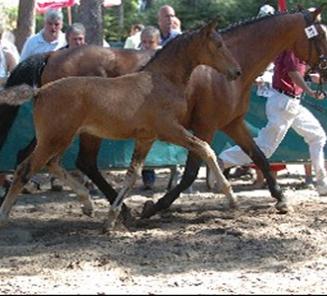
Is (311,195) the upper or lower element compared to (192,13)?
upper

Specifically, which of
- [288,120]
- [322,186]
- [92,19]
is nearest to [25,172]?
[288,120]

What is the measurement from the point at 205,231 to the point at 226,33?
209cm

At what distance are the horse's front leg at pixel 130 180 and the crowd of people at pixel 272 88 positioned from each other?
82.1 inches

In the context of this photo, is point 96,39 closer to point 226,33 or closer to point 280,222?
point 226,33

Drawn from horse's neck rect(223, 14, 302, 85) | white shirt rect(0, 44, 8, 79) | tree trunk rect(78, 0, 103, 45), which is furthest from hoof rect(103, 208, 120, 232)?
tree trunk rect(78, 0, 103, 45)

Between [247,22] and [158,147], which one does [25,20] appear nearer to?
[158,147]

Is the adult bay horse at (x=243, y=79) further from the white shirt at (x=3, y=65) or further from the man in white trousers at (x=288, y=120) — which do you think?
the white shirt at (x=3, y=65)

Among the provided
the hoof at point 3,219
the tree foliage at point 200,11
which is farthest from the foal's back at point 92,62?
the tree foliage at point 200,11

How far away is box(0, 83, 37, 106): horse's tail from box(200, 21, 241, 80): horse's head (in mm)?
1534

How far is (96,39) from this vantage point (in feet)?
42.6

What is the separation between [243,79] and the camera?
29.0 feet

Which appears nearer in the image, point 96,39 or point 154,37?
point 154,37

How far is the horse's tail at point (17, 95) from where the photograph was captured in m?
7.55

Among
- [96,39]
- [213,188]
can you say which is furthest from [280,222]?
[96,39]
